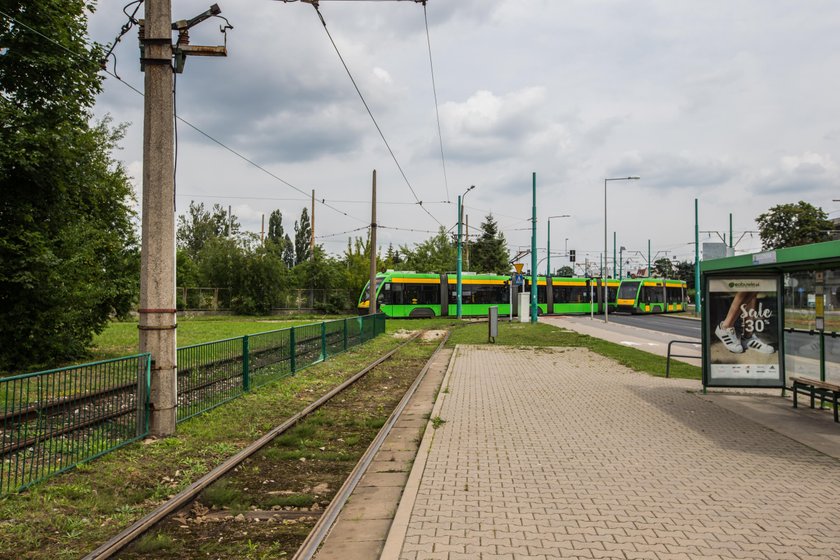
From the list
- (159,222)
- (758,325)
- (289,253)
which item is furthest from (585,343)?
(289,253)

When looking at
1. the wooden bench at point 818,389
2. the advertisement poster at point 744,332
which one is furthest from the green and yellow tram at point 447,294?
the wooden bench at point 818,389

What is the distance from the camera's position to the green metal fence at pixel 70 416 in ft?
19.7

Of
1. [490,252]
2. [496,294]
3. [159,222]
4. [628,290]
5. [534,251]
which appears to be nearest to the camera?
[159,222]

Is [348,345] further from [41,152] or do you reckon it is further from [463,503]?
[463,503]

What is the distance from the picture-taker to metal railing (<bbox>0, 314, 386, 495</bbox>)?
612 centimetres

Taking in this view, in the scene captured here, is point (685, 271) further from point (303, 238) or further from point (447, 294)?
point (447, 294)

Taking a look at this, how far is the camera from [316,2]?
9570mm

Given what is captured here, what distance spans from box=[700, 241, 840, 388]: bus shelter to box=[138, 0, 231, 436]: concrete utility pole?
8.19 m

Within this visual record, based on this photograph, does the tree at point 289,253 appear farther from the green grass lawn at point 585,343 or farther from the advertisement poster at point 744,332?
the advertisement poster at point 744,332

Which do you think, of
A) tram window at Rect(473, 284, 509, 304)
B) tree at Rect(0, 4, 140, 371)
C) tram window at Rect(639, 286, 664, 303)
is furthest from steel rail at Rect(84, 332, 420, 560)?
tram window at Rect(639, 286, 664, 303)

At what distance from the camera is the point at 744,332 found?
1046 centimetres

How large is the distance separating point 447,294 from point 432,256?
26.2 meters

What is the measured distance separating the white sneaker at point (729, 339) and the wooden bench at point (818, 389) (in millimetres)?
925

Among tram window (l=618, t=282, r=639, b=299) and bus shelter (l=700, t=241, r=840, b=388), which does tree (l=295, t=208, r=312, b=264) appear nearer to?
tram window (l=618, t=282, r=639, b=299)
